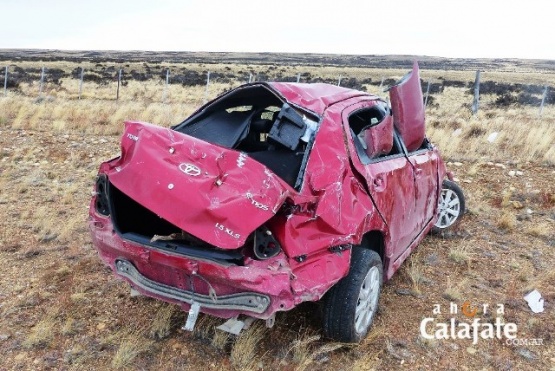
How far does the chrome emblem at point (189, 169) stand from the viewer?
2934 mm

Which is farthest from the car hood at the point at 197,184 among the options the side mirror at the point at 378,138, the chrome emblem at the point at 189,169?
the side mirror at the point at 378,138

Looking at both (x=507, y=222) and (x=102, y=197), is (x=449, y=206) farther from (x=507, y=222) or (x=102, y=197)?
(x=102, y=197)

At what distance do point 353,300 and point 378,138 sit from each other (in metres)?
Answer: 1.29

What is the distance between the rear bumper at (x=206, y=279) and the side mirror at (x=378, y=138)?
4.36 feet

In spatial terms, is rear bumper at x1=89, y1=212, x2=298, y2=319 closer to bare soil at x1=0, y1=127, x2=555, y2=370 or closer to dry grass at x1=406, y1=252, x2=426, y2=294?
bare soil at x1=0, y1=127, x2=555, y2=370

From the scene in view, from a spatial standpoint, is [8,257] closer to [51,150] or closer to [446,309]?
[446,309]

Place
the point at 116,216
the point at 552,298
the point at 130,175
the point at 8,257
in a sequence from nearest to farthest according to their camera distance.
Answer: the point at 130,175, the point at 116,216, the point at 552,298, the point at 8,257

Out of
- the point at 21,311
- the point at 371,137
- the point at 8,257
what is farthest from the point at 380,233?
the point at 8,257

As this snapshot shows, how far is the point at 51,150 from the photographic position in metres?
9.54

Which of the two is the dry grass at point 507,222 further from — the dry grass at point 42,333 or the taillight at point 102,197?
the dry grass at point 42,333

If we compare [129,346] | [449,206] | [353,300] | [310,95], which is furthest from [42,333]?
[449,206]

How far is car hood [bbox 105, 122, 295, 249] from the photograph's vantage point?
9.15 feet

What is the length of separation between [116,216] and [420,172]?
2.65 m

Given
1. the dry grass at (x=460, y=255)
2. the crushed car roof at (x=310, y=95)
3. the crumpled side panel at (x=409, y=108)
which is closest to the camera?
the crushed car roof at (x=310, y=95)
